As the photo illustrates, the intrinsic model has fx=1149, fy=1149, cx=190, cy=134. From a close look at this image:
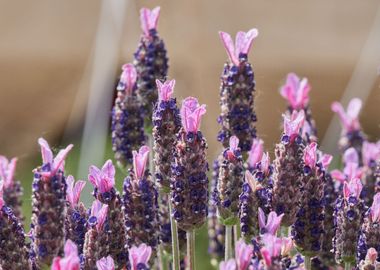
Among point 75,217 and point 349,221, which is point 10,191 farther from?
point 349,221

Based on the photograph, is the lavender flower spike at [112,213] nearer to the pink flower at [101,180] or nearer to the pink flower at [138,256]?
the pink flower at [101,180]

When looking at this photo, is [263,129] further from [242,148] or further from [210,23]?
[242,148]

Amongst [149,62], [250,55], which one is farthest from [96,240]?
[250,55]

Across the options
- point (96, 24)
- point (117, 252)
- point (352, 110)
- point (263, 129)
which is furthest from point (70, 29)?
point (117, 252)

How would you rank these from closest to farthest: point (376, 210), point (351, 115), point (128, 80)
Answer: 1. point (376, 210)
2. point (128, 80)
3. point (351, 115)

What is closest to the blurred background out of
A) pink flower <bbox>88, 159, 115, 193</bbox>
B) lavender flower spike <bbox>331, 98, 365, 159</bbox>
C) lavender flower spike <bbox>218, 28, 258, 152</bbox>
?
lavender flower spike <bbox>331, 98, 365, 159</bbox>

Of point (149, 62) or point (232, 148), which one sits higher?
point (149, 62)

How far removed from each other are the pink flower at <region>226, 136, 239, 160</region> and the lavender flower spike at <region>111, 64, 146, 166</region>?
0.48 m

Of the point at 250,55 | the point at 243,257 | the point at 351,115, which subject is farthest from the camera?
the point at 250,55

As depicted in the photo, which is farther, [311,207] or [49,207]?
[311,207]

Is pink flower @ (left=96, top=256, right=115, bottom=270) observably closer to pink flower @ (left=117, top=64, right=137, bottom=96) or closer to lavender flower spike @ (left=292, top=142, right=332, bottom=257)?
lavender flower spike @ (left=292, top=142, right=332, bottom=257)

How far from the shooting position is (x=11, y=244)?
2.54 meters

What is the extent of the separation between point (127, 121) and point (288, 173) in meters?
0.72

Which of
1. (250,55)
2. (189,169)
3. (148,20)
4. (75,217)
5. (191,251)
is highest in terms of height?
(250,55)
